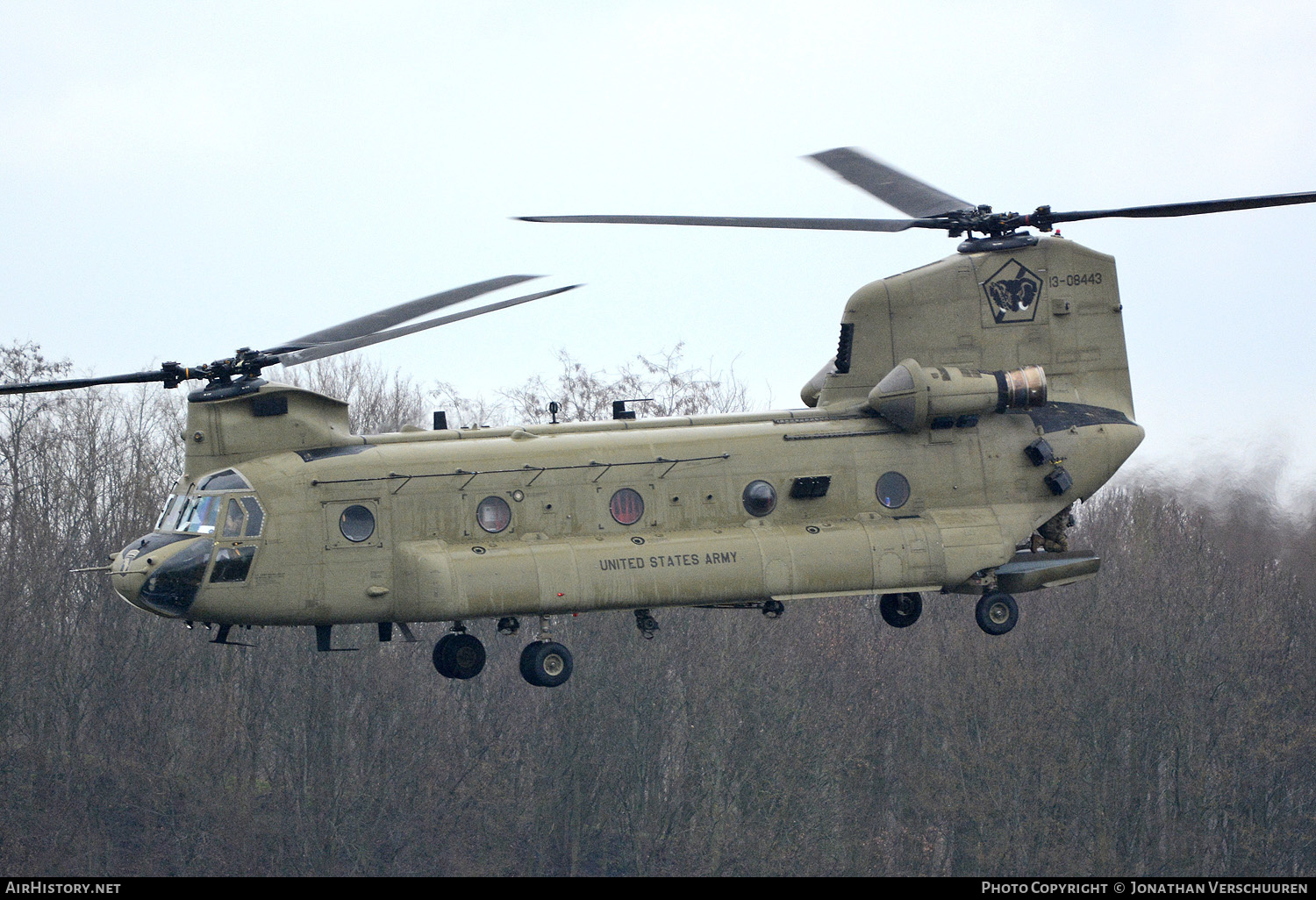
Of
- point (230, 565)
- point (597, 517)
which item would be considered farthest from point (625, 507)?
point (230, 565)

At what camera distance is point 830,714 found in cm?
4728

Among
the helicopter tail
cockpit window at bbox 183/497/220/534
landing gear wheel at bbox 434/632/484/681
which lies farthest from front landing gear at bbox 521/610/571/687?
the helicopter tail

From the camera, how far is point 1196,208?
1703 centimetres

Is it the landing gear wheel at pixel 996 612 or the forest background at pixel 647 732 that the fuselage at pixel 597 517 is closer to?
the landing gear wheel at pixel 996 612

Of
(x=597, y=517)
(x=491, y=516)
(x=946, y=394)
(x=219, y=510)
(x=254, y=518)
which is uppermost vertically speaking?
(x=946, y=394)

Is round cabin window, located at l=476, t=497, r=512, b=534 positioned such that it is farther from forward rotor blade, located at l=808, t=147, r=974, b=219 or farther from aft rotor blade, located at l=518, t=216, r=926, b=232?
forward rotor blade, located at l=808, t=147, r=974, b=219

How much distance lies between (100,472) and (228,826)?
37.3ft

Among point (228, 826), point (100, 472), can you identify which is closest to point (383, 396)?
point (100, 472)

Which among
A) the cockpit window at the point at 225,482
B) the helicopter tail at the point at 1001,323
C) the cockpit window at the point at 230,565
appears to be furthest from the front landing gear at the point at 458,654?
the helicopter tail at the point at 1001,323

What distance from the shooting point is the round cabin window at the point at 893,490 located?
1780 centimetres

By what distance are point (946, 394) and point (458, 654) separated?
22.0 ft

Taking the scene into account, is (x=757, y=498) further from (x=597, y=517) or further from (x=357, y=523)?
(x=357, y=523)

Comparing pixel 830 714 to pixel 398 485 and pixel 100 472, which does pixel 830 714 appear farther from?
pixel 398 485

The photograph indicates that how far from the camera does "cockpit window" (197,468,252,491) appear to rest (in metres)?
16.4
